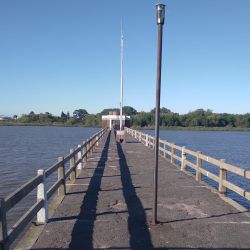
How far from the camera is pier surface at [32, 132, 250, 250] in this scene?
6.58 meters

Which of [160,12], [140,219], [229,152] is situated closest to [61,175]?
[140,219]

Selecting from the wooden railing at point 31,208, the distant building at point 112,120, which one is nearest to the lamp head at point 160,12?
the wooden railing at point 31,208

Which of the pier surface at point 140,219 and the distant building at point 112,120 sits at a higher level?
the distant building at point 112,120

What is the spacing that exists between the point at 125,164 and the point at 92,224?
33.7 ft

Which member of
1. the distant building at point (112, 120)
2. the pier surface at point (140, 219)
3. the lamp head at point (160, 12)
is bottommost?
the pier surface at point (140, 219)

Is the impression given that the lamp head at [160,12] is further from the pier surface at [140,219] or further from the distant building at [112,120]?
the distant building at [112,120]

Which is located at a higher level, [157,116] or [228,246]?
[157,116]

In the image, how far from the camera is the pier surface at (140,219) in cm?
658

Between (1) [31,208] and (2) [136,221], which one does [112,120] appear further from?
(1) [31,208]

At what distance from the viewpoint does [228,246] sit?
648 cm

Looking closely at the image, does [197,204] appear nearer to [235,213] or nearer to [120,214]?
[235,213]

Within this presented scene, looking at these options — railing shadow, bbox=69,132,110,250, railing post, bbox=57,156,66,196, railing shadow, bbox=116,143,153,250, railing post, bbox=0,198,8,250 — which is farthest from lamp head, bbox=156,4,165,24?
railing post, bbox=0,198,8,250

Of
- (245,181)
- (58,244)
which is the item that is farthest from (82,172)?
(245,181)

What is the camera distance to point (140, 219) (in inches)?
315
